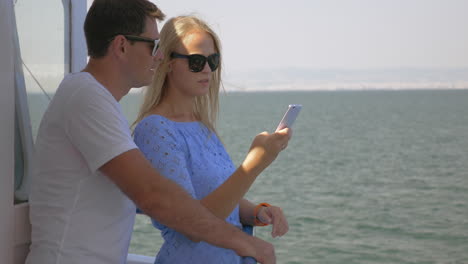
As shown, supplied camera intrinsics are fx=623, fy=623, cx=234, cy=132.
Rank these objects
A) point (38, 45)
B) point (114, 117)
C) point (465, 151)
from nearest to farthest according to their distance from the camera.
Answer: point (114, 117), point (38, 45), point (465, 151)

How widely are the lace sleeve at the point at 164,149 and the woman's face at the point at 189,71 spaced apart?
0.73ft

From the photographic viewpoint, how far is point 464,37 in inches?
4341

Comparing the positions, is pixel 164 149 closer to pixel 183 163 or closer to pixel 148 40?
pixel 183 163

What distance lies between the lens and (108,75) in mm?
1620

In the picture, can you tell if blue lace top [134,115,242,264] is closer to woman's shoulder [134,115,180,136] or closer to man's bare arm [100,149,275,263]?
woman's shoulder [134,115,180,136]

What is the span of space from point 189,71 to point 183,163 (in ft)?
1.33

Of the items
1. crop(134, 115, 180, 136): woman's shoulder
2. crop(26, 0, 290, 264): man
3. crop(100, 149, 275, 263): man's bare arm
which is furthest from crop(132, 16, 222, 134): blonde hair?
crop(100, 149, 275, 263): man's bare arm

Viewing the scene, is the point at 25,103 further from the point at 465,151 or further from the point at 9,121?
the point at 465,151

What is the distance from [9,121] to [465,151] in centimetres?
4093

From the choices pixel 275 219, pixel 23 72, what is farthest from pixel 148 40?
pixel 275 219

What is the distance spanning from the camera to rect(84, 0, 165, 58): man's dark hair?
161 cm

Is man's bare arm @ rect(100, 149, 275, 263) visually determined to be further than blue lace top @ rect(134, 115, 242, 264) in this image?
No

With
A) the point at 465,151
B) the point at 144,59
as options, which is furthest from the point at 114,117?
the point at 465,151

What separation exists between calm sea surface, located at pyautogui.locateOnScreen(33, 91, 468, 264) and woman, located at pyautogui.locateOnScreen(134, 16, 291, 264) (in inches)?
11.5
